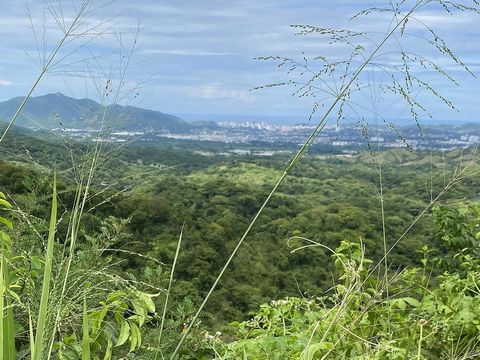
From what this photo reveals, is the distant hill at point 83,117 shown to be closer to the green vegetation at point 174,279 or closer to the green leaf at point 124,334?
the green vegetation at point 174,279

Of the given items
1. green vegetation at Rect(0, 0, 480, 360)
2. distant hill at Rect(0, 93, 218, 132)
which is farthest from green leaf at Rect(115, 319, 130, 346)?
distant hill at Rect(0, 93, 218, 132)

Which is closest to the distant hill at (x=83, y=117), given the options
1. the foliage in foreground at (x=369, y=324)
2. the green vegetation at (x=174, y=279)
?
the green vegetation at (x=174, y=279)

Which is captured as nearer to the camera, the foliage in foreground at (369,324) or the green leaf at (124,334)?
the green leaf at (124,334)

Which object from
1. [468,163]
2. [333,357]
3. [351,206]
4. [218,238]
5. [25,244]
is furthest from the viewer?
[351,206]

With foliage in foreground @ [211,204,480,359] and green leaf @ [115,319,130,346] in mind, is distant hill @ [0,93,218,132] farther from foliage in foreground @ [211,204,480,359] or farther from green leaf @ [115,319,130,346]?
foliage in foreground @ [211,204,480,359]

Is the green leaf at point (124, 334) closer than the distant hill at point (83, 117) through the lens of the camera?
Yes

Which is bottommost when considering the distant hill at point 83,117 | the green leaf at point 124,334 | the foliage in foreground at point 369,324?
the foliage in foreground at point 369,324

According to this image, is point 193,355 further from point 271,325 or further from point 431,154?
point 431,154

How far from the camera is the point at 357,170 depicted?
311 ft

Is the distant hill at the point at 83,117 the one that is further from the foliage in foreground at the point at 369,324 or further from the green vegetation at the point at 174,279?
the foliage in foreground at the point at 369,324

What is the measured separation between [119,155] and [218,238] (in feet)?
106

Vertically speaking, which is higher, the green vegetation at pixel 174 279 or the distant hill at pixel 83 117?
the distant hill at pixel 83 117

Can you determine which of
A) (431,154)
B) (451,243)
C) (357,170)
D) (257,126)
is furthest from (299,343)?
(257,126)

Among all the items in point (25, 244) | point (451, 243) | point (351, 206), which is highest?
point (25, 244)
